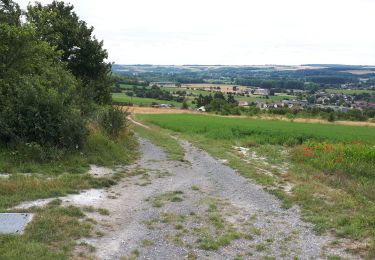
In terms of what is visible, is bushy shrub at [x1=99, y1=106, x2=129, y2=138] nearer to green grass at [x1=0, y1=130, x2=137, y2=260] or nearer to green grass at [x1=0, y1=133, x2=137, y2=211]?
green grass at [x1=0, y1=130, x2=137, y2=260]

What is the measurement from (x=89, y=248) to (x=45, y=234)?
101 centimetres

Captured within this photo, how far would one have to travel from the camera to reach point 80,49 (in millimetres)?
30750

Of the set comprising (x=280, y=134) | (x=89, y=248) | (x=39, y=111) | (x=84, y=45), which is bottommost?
(x=280, y=134)

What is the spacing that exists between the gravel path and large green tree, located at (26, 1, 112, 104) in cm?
1652

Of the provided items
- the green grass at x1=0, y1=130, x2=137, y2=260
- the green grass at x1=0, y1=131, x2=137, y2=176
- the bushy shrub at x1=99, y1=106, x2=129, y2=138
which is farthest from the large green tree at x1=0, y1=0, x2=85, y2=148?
the bushy shrub at x1=99, y1=106, x2=129, y2=138

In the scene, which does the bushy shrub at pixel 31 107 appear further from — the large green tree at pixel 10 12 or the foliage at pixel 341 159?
the foliage at pixel 341 159

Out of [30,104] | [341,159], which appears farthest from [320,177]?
[30,104]

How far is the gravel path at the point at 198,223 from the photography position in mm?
7742

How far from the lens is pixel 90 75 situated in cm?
3262

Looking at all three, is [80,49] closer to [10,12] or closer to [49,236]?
[10,12]

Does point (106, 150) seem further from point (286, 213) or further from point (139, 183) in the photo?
point (286, 213)

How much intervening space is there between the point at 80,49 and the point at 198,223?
2461 cm

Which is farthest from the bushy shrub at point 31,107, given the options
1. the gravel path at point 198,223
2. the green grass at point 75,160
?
the gravel path at point 198,223

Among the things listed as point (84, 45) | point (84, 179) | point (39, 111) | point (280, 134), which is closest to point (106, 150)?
point (39, 111)
